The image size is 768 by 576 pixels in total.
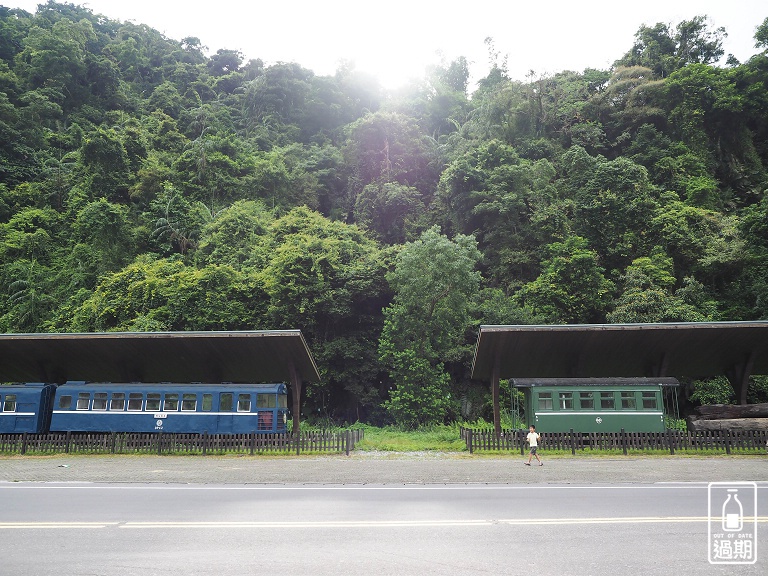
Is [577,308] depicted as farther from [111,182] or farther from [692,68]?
[111,182]

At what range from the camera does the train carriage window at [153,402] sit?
67.8 feet

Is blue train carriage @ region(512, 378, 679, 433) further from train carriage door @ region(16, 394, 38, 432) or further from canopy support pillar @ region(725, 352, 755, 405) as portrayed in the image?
train carriage door @ region(16, 394, 38, 432)

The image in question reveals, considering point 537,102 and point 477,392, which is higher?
point 537,102

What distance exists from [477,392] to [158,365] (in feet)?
58.4

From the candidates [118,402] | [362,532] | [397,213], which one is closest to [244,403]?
[118,402]

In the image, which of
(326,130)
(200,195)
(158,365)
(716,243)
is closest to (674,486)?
(158,365)

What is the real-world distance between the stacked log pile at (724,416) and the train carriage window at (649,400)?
2.13 meters

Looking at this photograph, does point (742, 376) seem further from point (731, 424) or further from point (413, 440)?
point (413, 440)

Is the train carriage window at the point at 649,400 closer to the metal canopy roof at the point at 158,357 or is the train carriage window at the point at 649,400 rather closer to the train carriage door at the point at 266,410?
the metal canopy roof at the point at 158,357

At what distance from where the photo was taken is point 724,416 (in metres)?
20.3

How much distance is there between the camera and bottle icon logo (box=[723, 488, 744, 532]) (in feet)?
22.9

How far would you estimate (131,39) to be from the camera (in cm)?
7062

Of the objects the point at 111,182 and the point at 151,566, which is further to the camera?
the point at 111,182

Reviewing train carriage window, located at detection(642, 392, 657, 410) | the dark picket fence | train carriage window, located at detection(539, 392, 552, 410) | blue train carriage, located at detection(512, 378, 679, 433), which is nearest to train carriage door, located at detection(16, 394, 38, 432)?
the dark picket fence
